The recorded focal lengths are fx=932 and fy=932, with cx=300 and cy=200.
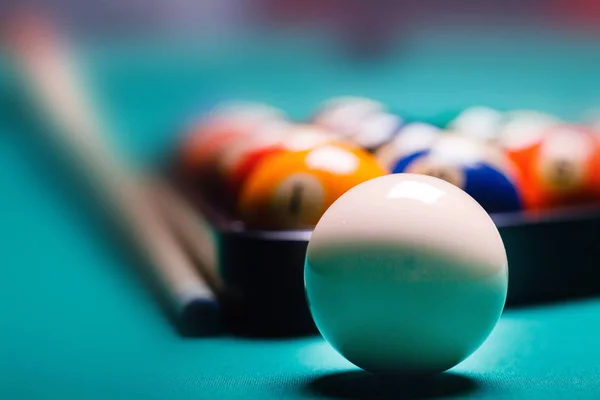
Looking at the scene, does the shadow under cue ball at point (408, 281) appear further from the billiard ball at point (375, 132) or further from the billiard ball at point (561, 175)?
the billiard ball at point (375, 132)

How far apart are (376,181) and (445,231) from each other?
0.88 feet

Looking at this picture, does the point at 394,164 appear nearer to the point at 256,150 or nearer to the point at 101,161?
the point at 256,150

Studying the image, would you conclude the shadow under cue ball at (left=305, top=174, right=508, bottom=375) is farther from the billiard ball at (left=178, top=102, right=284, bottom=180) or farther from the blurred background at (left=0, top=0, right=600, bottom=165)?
the blurred background at (left=0, top=0, right=600, bottom=165)

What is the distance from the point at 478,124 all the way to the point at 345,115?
2.65 ft

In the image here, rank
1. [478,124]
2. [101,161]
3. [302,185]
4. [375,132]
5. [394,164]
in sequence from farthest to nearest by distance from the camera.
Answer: [101,161], [478,124], [375,132], [394,164], [302,185]

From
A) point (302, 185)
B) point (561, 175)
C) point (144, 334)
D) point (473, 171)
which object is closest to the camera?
point (144, 334)

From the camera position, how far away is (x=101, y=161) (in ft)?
22.4

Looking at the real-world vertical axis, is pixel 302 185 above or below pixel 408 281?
above

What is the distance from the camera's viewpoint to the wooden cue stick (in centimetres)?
313

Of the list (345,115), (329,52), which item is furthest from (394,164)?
(329,52)

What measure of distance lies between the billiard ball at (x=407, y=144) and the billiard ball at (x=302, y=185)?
0.33 metres

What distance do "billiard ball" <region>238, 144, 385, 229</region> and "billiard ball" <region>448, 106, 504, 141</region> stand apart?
60.2 inches

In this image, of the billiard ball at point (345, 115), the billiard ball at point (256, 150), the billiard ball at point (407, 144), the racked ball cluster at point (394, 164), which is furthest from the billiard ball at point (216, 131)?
the billiard ball at point (407, 144)

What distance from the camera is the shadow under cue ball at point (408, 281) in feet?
7.03
